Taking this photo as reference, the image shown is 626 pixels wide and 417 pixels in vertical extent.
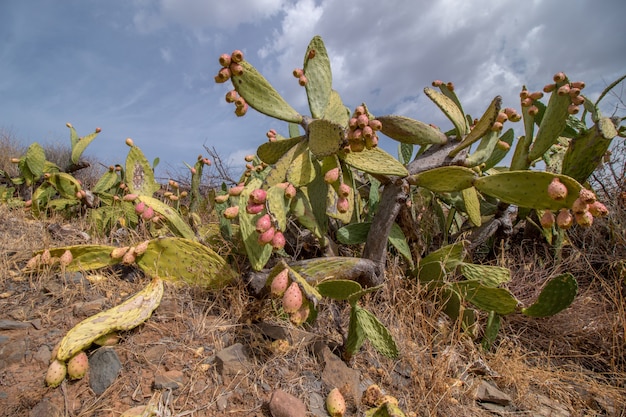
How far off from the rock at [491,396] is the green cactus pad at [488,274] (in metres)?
0.49

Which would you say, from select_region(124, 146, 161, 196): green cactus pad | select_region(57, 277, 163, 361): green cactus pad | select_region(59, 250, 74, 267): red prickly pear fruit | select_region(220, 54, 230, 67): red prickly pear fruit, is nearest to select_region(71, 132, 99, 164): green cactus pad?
select_region(124, 146, 161, 196): green cactus pad

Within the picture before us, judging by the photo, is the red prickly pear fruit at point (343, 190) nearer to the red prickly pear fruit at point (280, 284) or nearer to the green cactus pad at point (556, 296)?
the red prickly pear fruit at point (280, 284)

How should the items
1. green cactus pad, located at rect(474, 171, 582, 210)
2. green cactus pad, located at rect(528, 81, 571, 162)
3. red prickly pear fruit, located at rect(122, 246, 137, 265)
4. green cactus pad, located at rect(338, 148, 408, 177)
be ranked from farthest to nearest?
green cactus pad, located at rect(528, 81, 571, 162), red prickly pear fruit, located at rect(122, 246, 137, 265), green cactus pad, located at rect(338, 148, 408, 177), green cactus pad, located at rect(474, 171, 582, 210)

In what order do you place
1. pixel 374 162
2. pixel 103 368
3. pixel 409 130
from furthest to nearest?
pixel 409 130 < pixel 374 162 < pixel 103 368

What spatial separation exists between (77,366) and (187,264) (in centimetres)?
65

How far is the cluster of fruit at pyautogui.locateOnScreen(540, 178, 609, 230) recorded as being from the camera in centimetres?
124

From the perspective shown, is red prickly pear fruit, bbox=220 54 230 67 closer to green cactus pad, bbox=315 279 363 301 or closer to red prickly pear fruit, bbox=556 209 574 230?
green cactus pad, bbox=315 279 363 301

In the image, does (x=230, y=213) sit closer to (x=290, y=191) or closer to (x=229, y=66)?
(x=290, y=191)

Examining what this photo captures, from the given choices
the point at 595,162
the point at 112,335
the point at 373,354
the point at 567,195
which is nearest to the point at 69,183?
the point at 112,335

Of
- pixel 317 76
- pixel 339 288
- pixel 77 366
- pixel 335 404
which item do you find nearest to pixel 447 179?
pixel 339 288

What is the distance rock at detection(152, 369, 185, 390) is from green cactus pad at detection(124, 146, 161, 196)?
1.62m

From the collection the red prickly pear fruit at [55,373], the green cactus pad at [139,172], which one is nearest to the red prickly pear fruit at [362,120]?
the red prickly pear fruit at [55,373]

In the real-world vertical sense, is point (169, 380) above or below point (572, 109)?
below

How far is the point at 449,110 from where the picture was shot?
209 cm
